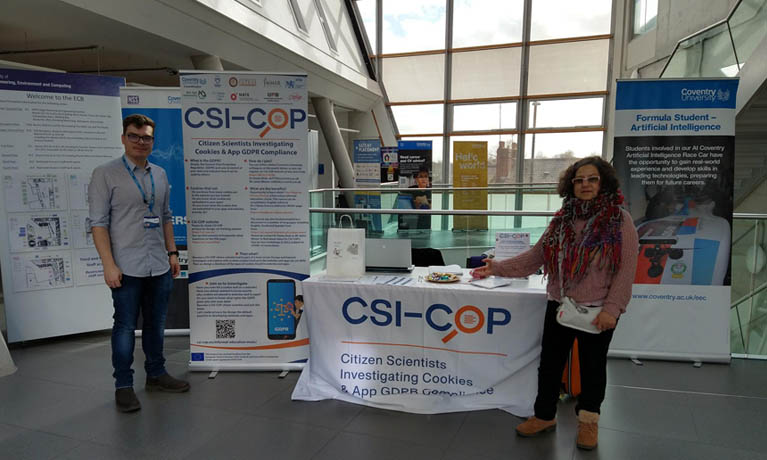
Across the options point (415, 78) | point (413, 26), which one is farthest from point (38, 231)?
point (413, 26)

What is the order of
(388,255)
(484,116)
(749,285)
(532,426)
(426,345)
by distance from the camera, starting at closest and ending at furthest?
Answer: (532,426) < (426,345) < (388,255) < (749,285) < (484,116)

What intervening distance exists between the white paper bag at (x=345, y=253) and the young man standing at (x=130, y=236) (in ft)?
3.34

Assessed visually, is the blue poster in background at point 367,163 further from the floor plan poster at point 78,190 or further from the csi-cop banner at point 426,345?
the csi-cop banner at point 426,345

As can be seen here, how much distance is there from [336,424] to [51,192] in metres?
3.10

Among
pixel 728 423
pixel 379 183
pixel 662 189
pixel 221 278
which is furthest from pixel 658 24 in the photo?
pixel 221 278

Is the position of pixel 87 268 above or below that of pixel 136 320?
above

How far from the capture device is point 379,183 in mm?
12141

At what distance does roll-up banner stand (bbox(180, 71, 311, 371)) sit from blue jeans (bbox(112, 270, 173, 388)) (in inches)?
12.9

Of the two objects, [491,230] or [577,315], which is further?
[491,230]

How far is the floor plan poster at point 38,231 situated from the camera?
391 centimetres

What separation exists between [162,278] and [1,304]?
2.30 meters

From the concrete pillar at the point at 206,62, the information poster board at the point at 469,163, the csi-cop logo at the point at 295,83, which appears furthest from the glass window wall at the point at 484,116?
the csi-cop logo at the point at 295,83

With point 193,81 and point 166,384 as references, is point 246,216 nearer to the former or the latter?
point 193,81

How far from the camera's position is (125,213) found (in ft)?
9.27
